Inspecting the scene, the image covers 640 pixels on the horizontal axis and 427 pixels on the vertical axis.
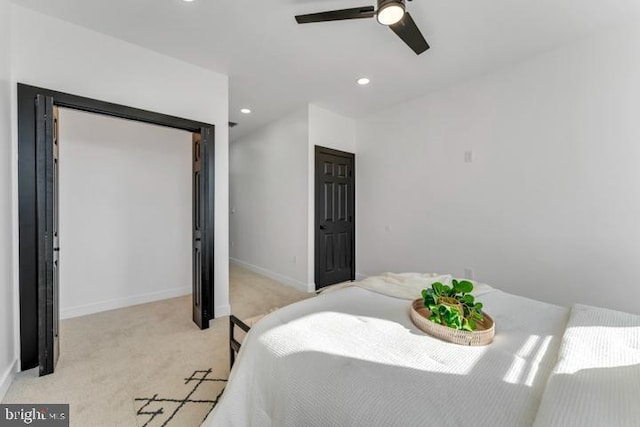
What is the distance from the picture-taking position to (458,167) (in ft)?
10.5

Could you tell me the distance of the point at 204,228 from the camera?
2.70 m

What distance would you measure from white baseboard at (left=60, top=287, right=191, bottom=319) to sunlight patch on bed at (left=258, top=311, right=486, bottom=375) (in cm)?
286

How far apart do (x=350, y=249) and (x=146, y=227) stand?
2909 mm

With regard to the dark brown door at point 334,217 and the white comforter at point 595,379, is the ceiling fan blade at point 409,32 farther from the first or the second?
the dark brown door at point 334,217

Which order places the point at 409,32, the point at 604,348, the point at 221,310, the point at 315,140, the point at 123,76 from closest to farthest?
the point at 604,348, the point at 409,32, the point at 123,76, the point at 221,310, the point at 315,140

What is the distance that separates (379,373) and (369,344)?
187 mm

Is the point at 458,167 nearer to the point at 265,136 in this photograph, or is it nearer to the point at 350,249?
the point at 350,249

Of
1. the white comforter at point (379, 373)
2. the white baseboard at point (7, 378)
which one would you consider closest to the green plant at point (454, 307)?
the white comforter at point (379, 373)

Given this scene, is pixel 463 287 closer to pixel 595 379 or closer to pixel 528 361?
pixel 528 361

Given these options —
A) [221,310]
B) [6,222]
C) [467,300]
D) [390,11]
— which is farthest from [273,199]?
[467,300]

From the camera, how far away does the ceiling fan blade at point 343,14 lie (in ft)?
4.93

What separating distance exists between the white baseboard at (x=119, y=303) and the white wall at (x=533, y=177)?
3.01m

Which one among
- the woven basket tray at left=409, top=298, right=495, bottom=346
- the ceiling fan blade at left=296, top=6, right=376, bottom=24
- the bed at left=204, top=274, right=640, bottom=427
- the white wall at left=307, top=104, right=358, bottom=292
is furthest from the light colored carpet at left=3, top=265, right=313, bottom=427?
the ceiling fan blade at left=296, top=6, right=376, bottom=24

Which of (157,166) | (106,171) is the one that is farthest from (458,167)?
(106,171)
